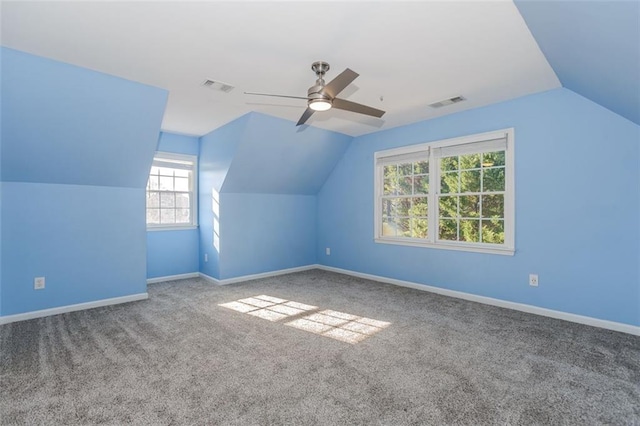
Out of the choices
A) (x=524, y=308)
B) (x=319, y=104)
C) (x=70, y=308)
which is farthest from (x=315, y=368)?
(x=70, y=308)

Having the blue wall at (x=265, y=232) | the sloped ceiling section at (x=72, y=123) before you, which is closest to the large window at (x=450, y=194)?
the blue wall at (x=265, y=232)

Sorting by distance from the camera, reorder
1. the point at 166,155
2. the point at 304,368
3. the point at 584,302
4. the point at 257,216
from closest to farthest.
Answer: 1. the point at 304,368
2. the point at 584,302
3. the point at 166,155
4. the point at 257,216

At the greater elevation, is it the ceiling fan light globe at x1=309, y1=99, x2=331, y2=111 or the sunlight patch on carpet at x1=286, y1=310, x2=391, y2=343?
the ceiling fan light globe at x1=309, y1=99, x2=331, y2=111

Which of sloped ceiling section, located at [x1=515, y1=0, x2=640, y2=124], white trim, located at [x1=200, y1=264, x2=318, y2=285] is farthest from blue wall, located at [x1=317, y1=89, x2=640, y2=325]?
white trim, located at [x1=200, y1=264, x2=318, y2=285]

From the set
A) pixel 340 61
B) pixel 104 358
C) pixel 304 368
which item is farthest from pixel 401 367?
pixel 340 61

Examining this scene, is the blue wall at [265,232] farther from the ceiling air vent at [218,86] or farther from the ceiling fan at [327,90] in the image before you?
the ceiling fan at [327,90]

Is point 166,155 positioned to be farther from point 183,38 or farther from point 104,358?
point 104,358

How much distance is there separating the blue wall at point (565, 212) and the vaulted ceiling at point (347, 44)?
0.97 ft

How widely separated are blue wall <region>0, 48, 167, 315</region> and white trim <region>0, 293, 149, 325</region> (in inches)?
2.1

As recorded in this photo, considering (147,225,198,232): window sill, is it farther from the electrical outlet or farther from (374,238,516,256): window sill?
(374,238,516,256): window sill

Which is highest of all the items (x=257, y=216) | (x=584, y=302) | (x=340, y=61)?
(x=340, y=61)

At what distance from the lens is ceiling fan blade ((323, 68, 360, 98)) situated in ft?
7.82

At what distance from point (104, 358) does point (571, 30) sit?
4174mm

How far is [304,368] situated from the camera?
7.82ft
